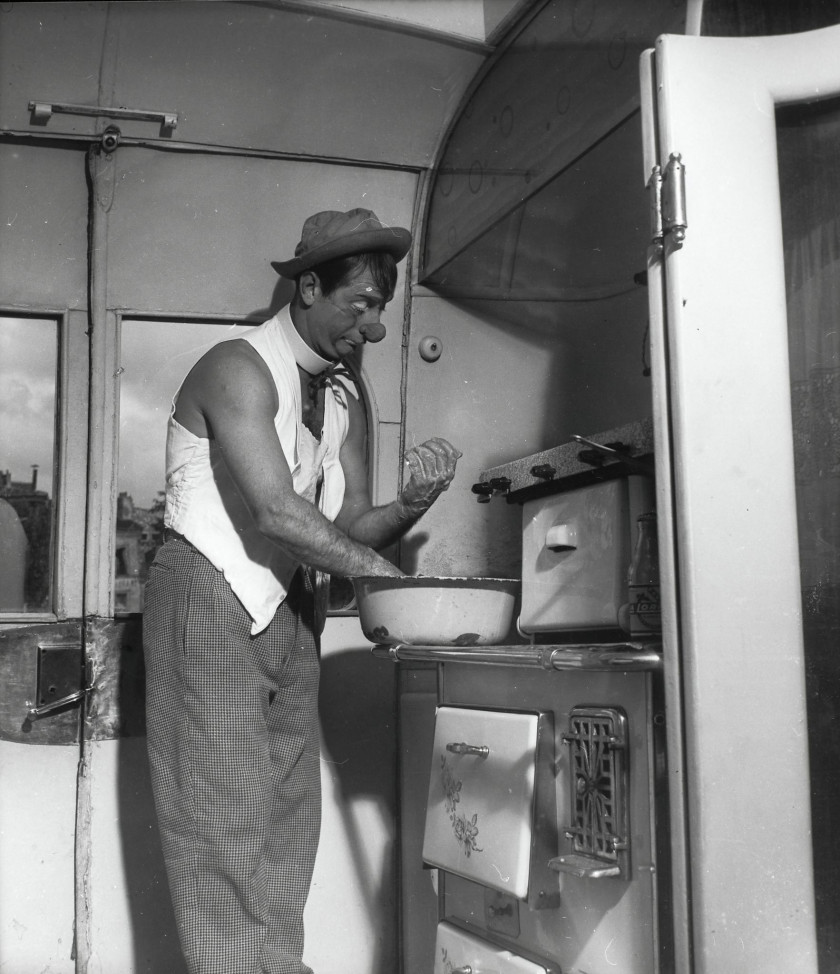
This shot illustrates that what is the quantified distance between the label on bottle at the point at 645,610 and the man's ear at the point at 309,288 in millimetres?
997

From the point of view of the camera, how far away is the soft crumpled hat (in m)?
2.24

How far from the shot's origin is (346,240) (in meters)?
2.24

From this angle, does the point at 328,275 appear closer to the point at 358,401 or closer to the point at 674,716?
the point at 358,401

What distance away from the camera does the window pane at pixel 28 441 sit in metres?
2.50

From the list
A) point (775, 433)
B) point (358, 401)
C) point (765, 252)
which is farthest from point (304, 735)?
point (765, 252)

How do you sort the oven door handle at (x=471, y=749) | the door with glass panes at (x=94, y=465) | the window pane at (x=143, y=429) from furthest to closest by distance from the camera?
the window pane at (x=143, y=429) < the door with glass panes at (x=94, y=465) < the oven door handle at (x=471, y=749)

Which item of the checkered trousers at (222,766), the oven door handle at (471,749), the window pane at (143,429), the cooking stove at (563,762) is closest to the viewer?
the cooking stove at (563,762)

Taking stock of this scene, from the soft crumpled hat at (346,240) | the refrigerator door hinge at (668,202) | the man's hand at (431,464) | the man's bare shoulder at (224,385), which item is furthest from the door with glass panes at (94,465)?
the refrigerator door hinge at (668,202)

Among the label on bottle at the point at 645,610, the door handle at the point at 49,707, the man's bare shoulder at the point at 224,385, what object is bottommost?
the door handle at the point at 49,707

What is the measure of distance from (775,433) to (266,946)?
143cm

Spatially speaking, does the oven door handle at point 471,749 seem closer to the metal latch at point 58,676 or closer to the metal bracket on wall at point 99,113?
the metal latch at point 58,676

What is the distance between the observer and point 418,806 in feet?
8.38

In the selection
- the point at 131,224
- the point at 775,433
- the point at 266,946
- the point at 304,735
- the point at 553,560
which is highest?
the point at 131,224

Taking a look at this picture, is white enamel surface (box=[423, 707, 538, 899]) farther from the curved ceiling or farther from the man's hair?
the curved ceiling
